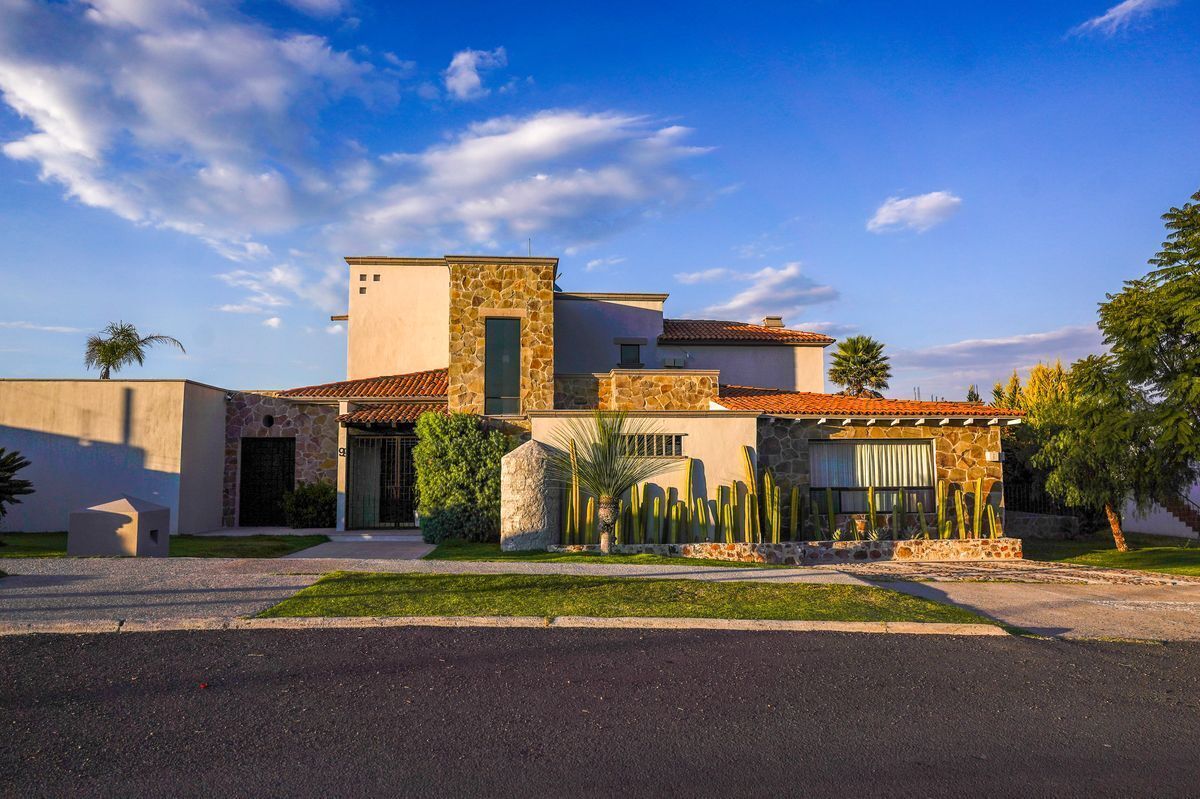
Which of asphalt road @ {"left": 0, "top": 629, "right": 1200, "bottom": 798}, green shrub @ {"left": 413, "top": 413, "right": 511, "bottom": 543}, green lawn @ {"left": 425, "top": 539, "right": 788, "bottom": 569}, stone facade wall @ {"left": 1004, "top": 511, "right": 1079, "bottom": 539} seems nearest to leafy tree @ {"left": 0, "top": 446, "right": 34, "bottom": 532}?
green shrub @ {"left": 413, "top": 413, "right": 511, "bottom": 543}

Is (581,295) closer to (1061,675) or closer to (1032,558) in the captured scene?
(1032,558)

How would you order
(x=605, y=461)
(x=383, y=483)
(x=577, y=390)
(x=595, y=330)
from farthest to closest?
(x=595, y=330)
(x=577, y=390)
(x=383, y=483)
(x=605, y=461)

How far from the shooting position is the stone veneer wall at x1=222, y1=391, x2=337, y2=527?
69.6 feet

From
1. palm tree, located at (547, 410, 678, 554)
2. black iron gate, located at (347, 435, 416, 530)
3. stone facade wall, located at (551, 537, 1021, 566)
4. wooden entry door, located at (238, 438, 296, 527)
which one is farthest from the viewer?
wooden entry door, located at (238, 438, 296, 527)

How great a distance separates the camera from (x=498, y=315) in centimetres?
2141

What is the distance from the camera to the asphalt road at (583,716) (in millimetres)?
4352

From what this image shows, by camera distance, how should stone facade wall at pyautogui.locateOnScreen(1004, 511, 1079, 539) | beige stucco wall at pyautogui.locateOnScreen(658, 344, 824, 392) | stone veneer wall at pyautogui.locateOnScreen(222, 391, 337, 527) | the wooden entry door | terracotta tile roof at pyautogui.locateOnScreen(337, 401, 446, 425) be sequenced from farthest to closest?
beige stucco wall at pyautogui.locateOnScreen(658, 344, 824, 392)
stone facade wall at pyautogui.locateOnScreen(1004, 511, 1079, 539)
the wooden entry door
stone veneer wall at pyautogui.locateOnScreen(222, 391, 337, 527)
terracotta tile roof at pyautogui.locateOnScreen(337, 401, 446, 425)

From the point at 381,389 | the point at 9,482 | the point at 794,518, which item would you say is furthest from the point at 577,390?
the point at 9,482

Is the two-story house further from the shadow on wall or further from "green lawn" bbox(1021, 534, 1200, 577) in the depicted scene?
"green lawn" bbox(1021, 534, 1200, 577)

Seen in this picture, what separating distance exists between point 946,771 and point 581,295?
2329 cm

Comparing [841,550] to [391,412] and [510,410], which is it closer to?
[510,410]

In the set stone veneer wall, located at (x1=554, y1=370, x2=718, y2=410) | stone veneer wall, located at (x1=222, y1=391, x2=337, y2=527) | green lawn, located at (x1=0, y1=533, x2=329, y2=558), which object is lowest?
green lawn, located at (x1=0, y1=533, x2=329, y2=558)

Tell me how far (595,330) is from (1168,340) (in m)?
15.7

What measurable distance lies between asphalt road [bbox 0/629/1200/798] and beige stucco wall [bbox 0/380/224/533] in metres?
12.7
